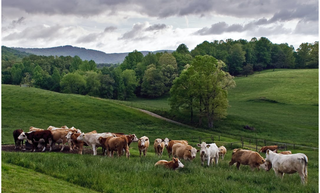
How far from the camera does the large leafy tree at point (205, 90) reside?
5178 centimetres

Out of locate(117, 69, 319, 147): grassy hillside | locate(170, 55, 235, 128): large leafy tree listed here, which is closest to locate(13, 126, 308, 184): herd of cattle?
locate(117, 69, 319, 147): grassy hillside

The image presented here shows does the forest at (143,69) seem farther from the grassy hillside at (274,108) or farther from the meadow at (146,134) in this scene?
the meadow at (146,134)

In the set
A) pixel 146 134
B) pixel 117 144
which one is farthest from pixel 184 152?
pixel 146 134

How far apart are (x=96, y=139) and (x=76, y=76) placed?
82.9 meters

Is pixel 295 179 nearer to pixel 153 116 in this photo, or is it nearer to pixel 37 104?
pixel 153 116

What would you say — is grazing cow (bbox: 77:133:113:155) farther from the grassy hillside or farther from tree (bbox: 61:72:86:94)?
tree (bbox: 61:72:86:94)

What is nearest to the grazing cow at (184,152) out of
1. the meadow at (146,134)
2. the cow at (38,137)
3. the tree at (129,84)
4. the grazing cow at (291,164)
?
the meadow at (146,134)

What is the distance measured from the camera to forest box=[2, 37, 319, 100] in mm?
99250

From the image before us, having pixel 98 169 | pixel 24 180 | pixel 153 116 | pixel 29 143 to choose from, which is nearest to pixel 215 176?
pixel 98 169

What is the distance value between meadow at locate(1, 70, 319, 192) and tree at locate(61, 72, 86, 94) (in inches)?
1290

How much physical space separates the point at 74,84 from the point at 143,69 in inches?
1058

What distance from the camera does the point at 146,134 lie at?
1658 inches

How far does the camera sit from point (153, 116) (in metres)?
54.8

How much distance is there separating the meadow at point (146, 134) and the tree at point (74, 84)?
107ft
